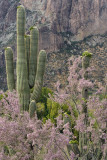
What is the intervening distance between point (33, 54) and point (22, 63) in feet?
4.71

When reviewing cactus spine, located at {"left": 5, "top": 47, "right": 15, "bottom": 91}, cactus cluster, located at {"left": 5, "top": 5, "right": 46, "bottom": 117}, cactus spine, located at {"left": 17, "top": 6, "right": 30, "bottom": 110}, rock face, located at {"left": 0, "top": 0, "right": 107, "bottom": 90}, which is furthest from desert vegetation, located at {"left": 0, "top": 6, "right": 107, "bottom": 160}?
rock face, located at {"left": 0, "top": 0, "right": 107, "bottom": 90}

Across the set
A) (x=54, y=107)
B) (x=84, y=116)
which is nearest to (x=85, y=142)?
(x=84, y=116)

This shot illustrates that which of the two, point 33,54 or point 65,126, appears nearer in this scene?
point 65,126

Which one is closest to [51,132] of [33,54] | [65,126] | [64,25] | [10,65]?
[65,126]

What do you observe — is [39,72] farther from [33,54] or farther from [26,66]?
[33,54]

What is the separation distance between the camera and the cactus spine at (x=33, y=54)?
11.4 metres

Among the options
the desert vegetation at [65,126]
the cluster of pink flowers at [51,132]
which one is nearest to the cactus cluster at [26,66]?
the desert vegetation at [65,126]

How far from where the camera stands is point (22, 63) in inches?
417

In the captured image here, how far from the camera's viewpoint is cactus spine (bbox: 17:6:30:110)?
33.8 feet

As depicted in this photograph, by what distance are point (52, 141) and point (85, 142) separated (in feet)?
6.17

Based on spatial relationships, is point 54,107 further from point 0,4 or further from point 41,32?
point 0,4

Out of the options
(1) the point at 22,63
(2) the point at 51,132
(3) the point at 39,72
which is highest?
(1) the point at 22,63

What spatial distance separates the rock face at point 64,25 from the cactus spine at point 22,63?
103ft

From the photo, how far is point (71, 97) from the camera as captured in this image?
5.51m
